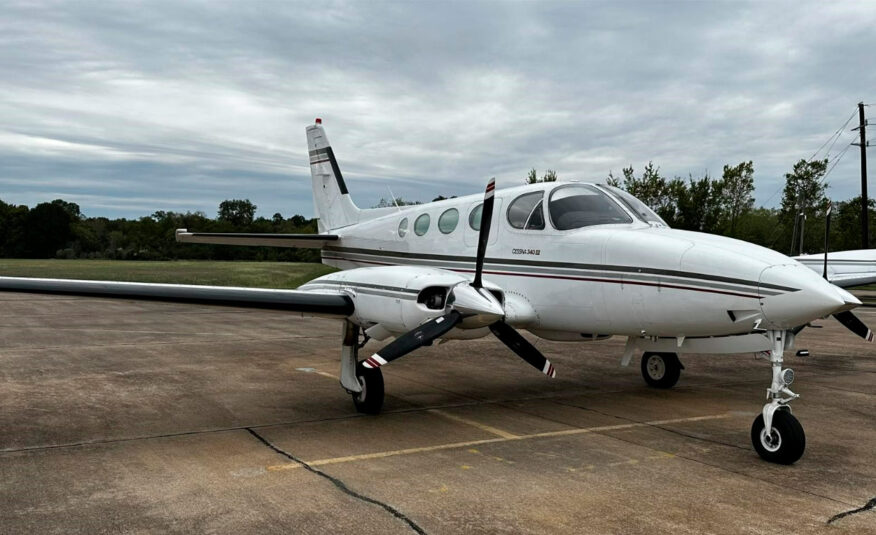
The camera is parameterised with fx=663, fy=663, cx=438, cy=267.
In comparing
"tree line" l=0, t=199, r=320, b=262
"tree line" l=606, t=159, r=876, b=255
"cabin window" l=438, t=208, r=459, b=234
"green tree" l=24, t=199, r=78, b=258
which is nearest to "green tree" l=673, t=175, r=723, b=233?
"tree line" l=606, t=159, r=876, b=255

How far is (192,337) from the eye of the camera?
1475 centimetres

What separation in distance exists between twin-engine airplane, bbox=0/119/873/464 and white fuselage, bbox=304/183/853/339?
13mm

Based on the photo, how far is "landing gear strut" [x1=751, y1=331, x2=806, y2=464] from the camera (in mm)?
5742

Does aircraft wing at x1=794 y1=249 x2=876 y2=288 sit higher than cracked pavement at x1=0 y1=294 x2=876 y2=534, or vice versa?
aircraft wing at x1=794 y1=249 x2=876 y2=288

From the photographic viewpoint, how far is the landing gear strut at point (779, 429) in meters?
5.74

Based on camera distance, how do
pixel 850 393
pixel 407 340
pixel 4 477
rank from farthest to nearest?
pixel 850 393, pixel 407 340, pixel 4 477

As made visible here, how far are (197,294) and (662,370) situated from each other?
6.50m

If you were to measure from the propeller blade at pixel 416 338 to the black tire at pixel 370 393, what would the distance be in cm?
90

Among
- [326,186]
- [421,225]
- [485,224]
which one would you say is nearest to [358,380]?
[485,224]

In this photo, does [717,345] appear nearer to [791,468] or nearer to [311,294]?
[791,468]

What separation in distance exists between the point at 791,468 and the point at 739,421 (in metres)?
1.88

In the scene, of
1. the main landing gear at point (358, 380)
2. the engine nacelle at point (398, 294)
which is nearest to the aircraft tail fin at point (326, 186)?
the main landing gear at point (358, 380)

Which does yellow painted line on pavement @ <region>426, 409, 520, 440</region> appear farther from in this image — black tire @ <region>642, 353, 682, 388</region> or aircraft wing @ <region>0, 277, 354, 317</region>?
black tire @ <region>642, 353, 682, 388</region>

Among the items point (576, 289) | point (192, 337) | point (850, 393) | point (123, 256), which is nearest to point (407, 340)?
point (576, 289)
